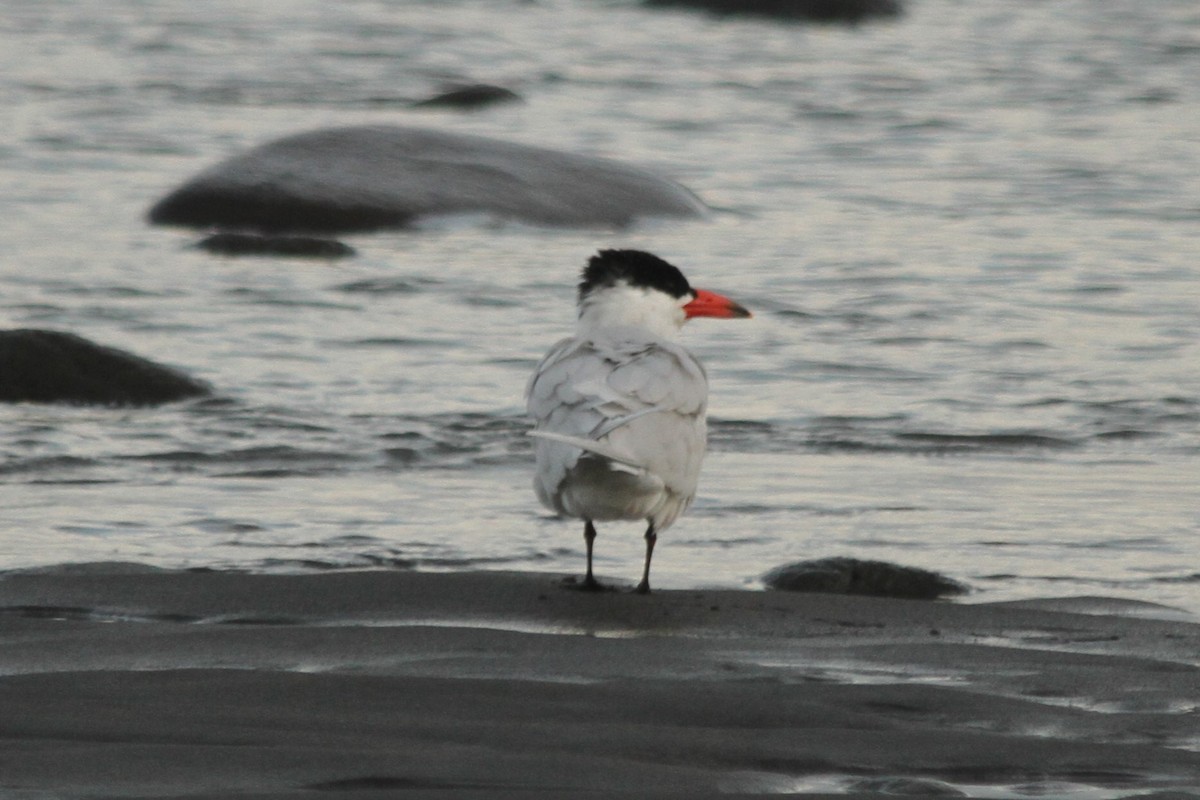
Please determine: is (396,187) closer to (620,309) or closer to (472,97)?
(472,97)

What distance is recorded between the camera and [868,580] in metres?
5.85

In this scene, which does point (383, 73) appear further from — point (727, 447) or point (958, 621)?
point (958, 621)

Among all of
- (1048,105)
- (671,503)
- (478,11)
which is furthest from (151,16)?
(671,503)

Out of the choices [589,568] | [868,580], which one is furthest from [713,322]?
[589,568]

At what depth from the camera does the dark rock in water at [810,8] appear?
24.2 meters

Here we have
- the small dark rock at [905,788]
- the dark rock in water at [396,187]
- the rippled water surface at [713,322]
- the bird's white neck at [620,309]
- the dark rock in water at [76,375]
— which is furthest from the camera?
the dark rock in water at [396,187]

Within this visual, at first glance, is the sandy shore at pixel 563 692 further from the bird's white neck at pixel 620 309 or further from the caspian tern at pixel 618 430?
the bird's white neck at pixel 620 309

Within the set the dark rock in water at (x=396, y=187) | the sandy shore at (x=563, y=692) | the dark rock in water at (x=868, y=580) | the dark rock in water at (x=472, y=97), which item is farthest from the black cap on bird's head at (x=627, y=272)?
the dark rock in water at (x=472, y=97)

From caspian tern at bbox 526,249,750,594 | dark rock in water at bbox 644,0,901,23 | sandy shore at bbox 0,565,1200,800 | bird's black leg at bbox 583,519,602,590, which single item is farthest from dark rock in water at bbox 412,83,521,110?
sandy shore at bbox 0,565,1200,800

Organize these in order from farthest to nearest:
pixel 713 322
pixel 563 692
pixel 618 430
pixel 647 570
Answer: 1. pixel 713 322
2. pixel 647 570
3. pixel 618 430
4. pixel 563 692

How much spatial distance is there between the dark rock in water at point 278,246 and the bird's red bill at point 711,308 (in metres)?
5.18

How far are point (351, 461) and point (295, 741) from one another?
385 cm

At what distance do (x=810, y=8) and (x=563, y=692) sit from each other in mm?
20709

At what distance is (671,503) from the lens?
5.73 m
